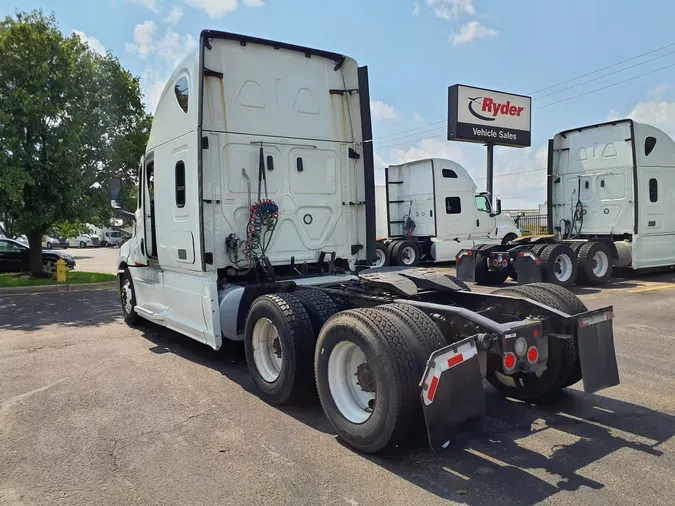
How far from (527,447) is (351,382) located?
4.46ft

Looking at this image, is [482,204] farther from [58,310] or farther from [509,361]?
[509,361]

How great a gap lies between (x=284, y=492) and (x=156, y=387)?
8.94 ft

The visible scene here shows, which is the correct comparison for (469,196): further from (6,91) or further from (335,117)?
(6,91)

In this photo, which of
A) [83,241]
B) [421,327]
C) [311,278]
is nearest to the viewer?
[421,327]

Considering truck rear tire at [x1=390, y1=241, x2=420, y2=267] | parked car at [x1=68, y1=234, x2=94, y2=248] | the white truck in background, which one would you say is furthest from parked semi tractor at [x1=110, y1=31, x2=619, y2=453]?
parked car at [x1=68, y1=234, x2=94, y2=248]

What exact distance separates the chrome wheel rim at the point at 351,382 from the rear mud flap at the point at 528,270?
8.53 metres

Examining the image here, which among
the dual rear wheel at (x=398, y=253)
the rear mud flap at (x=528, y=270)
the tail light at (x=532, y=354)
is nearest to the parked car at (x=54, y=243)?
the dual rear wheel at (x=398, y=253)

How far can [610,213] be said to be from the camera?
13922mm

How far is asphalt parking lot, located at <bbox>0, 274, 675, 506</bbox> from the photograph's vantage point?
3.32 metres

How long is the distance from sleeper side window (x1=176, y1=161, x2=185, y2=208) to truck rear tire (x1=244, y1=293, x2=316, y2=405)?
75.6 inches

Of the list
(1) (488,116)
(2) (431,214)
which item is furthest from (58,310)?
(1) (488,116)

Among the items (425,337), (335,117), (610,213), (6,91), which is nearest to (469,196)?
(610,213)

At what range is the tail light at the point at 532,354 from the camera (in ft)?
13.1

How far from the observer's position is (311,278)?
6.30 m
